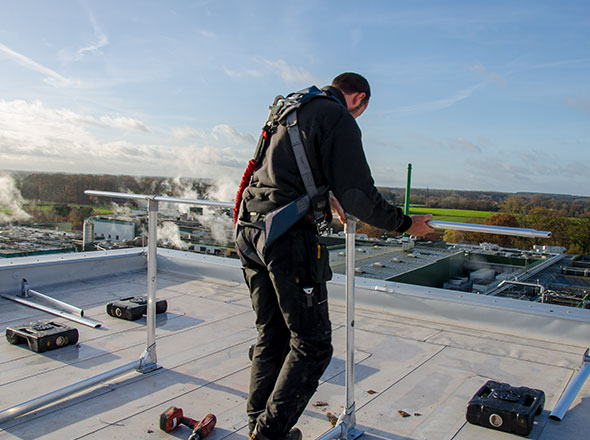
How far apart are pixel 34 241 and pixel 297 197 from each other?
584 cm

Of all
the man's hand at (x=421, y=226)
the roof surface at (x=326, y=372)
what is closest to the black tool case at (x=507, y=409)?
the roof surface at (x=326, y=372)

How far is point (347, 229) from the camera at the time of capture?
81.7 inches

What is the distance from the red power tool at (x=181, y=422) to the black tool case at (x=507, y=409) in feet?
3.83

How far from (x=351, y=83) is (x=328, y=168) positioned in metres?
0.44

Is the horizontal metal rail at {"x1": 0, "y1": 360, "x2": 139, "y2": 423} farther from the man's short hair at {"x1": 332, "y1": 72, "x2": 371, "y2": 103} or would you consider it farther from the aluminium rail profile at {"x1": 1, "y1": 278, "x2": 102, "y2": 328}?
the man's short hair at {"x1": 332, "y1": 72, "x2": 371, "y2": 103}

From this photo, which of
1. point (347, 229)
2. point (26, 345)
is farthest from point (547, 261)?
point (26, 345)

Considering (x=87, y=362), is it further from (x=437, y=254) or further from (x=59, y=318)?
(x=437, y=254)

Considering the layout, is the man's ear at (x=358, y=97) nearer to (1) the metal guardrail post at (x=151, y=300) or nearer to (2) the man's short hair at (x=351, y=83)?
(2) the man's short hair at (x=351, y=83)

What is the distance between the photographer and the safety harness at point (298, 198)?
163cm

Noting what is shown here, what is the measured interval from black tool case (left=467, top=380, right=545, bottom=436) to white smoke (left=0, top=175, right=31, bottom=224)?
32.5 ft

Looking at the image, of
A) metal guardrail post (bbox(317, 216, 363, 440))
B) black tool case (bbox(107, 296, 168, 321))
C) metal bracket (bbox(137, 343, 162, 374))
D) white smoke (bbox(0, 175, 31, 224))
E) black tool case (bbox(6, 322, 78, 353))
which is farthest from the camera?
white smoke (bbox(0, 175, 31, 224))

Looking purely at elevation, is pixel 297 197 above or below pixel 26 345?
above

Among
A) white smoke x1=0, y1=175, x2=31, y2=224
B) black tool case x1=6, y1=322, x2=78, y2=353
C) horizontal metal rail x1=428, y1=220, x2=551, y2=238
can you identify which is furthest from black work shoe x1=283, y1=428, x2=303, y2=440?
white smoke x1=0, y1=175, x2=31, y2=224

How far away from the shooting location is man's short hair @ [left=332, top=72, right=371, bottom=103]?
1.87 meters
